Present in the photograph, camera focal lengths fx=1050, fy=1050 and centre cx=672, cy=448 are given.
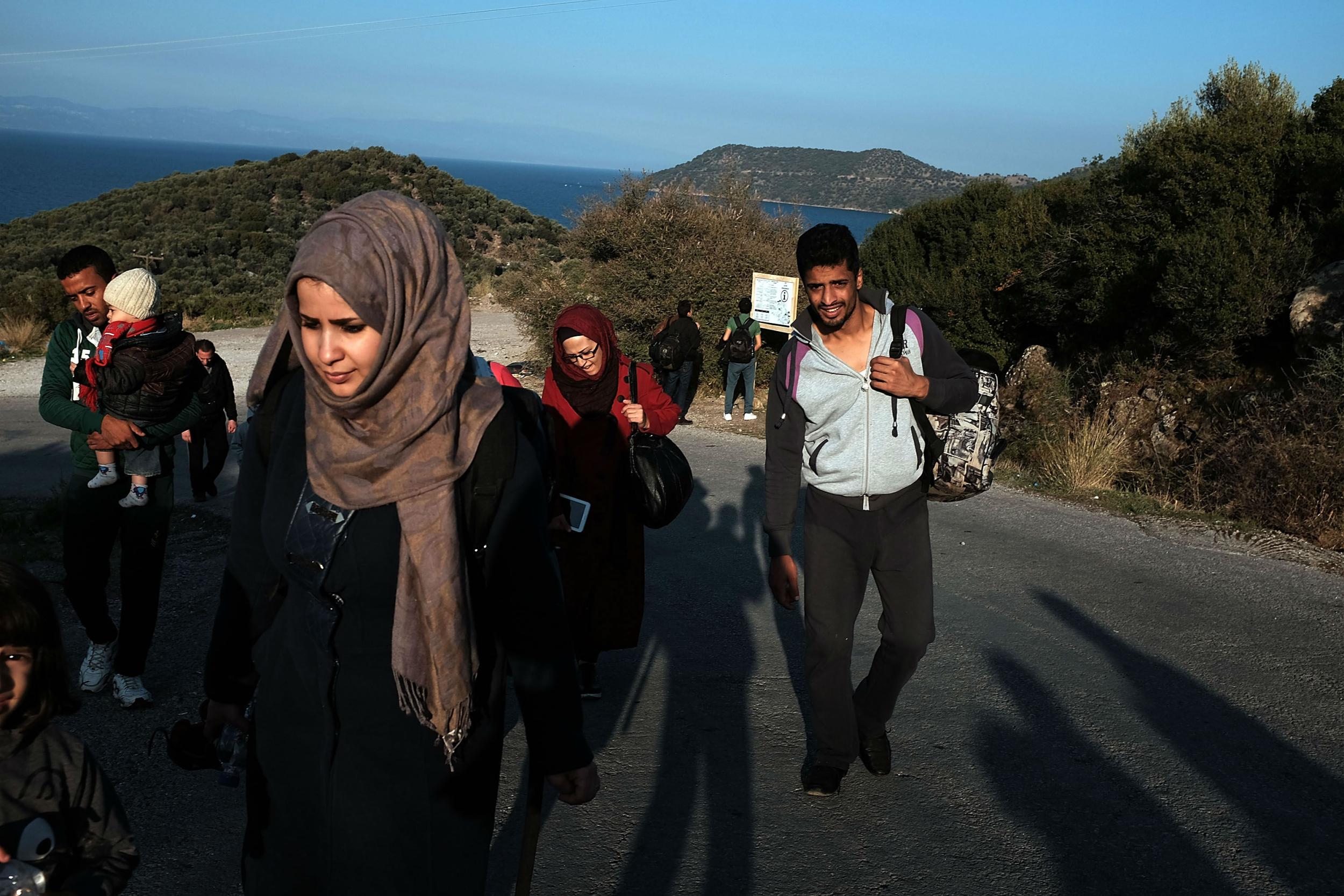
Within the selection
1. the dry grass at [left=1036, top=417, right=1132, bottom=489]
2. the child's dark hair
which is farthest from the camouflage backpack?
the dry grass at [left=1036, top=417, right=1132, bottom=489]

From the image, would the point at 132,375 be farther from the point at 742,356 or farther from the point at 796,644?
the point at 742,356

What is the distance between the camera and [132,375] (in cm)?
462

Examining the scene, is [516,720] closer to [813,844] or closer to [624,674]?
[624,674]

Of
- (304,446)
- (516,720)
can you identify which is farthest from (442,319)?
(516,720)

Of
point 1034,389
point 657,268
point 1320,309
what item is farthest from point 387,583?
point 657,268

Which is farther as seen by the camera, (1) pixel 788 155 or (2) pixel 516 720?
(1) pixel 788 155

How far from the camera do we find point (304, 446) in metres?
2.15

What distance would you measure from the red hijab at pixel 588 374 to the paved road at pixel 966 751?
59.5 inches

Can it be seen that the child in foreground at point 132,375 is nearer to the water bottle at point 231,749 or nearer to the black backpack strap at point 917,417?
the water bottle at point 231,749

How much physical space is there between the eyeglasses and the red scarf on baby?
188 centimetres

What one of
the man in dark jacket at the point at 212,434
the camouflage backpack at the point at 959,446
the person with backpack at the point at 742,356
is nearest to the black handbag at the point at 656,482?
the camouflage backpack at the point at 959,446

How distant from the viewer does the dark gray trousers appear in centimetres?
406

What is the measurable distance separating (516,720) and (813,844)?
1688 mm

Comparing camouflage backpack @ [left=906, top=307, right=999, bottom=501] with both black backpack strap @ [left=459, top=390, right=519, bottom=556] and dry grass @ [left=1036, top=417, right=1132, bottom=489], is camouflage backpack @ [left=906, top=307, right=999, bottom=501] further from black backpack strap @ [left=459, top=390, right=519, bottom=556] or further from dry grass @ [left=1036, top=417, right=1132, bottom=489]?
dry grass @ [left=1036, top=417, right=1132, bottom=489]
